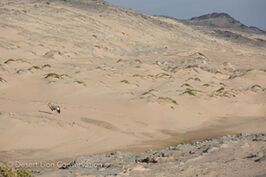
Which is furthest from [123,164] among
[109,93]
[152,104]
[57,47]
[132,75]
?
[57,47]

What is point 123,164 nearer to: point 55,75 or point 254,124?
point 254,124

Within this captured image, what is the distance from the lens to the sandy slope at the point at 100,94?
1773cm

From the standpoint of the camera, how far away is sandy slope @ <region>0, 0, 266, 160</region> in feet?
58.2

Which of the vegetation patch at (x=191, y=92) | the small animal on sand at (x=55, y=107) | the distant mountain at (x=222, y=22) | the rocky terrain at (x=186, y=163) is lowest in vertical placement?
the rocky terrain at (x=186, y=163)

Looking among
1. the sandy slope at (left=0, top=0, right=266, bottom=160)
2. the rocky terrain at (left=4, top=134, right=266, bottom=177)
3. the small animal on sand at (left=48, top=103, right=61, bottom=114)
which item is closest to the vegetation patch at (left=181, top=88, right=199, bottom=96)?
the sandy slope at (left=0, top=0, right=266, bottom=160)

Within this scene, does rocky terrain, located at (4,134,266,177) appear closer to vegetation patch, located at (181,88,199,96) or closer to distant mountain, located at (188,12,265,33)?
vegetation patch, located at (181,88,199,96)

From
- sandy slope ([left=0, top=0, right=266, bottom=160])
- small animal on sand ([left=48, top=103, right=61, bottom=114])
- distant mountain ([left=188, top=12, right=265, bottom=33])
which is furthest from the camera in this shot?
distant mountain ([left=188, top=12, right=265, bottom=33])

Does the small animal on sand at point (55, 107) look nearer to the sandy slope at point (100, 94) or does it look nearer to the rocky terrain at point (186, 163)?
the sandy slope at point (100, 94)

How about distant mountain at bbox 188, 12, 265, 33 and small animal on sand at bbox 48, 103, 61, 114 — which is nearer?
small animal on sand at bbox 48, 103, 61, 114

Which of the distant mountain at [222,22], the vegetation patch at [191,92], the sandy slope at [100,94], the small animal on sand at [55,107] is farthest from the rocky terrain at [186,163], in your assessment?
the distant mountain at [222,22]

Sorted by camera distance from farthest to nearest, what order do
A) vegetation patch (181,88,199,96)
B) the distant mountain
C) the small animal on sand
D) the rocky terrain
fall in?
the distant mountain → vegetation patch (181,88,199,96) → the small animal on sand → the rocky terrain

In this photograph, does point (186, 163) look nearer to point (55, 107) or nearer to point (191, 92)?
point (55, 107)

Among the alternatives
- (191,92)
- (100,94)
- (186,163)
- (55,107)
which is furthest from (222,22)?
(186,163)

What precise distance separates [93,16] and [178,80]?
2960cm
